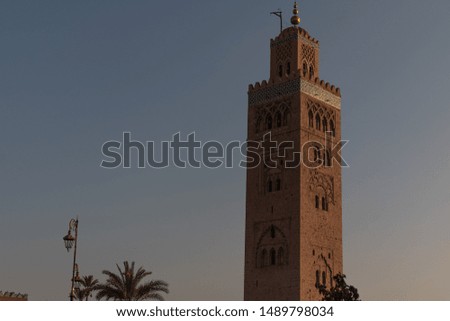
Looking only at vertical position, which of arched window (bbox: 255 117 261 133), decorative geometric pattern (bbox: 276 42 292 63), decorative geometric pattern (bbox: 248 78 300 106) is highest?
decorative geometric pattern (bbox: 276 42 292 63)

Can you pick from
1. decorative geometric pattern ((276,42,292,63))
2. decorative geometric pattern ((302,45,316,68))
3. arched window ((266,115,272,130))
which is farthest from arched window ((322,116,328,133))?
decorative geometric pattern ((276,42,292,63))

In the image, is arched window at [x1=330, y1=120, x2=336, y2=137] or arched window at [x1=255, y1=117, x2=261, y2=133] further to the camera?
arched window at [x1=330, y1=120, x2=336, y2=137]

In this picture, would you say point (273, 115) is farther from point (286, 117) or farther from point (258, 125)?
point (258, 125)

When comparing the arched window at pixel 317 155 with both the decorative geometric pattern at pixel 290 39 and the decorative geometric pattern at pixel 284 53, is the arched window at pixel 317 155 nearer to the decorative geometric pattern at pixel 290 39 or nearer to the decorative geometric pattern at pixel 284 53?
the decorative geometric pattern at pixel 284 53

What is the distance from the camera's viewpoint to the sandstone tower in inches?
1666

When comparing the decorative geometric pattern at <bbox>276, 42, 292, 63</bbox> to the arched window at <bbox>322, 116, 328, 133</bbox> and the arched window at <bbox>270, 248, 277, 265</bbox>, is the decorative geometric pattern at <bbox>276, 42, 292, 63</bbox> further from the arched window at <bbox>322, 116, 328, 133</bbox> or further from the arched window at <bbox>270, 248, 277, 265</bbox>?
the arched window at <bbox>270, 248, 277, 265</bbox>

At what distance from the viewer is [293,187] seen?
43.1 m

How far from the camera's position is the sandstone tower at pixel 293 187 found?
4231 cm

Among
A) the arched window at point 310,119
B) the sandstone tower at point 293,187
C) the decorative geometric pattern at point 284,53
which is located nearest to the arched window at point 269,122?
the sandstone tower at point 293,187
